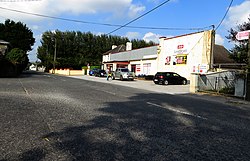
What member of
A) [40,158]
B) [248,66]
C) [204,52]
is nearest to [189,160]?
[40,158]

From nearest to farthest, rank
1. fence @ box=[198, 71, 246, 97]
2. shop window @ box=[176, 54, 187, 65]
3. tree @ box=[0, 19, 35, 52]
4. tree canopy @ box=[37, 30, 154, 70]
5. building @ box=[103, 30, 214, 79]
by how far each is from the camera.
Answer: fence @ box=[198, 71, 246, 97]
building @ box=[103, 30, 214, 79]
shop window @ box=[176, 54, 187, 65]
tree @ box=[0, 19, 35, 52]
tree canopy @ box=[37, 30, 154, 70]

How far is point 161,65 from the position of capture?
1459 inches

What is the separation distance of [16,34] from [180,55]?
37.2 m

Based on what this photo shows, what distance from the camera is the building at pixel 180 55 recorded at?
96.4 feet

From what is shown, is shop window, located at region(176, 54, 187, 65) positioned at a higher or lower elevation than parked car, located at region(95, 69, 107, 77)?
higher

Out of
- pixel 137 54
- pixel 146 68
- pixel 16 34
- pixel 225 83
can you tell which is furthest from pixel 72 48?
pixel 225 83

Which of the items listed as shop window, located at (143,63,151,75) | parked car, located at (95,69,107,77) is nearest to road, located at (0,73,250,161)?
shop window, located at (143,63,151,75)

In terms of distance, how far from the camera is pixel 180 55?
3322cm

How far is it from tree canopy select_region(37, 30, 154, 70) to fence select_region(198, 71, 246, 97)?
57.0 metres

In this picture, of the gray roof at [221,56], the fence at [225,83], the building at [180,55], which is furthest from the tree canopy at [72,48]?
the fence at [225,83]

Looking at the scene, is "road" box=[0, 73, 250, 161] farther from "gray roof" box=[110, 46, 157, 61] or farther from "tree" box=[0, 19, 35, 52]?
"tree" box=[0, 19, 35, 52]

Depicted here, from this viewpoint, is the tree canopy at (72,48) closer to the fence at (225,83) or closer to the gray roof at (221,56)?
the gray roof at (221,56)

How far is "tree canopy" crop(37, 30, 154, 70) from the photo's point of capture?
245 feet

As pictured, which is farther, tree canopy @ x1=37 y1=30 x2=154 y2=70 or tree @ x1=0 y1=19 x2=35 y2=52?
tree canopy @ x1=37 y1=30 x2=154 y2=70
